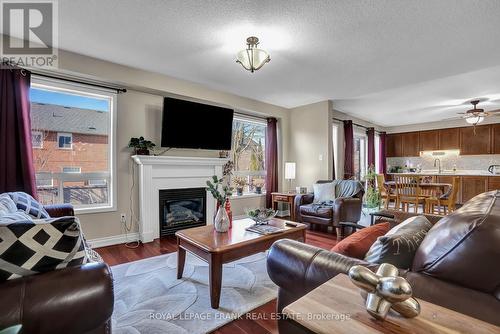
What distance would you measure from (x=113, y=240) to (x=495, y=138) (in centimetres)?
870

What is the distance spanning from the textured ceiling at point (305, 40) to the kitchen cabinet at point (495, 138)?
2.65 metres

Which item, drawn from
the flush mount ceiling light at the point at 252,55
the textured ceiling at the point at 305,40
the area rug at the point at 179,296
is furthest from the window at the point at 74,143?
the flush mount ceiling light at the point at 252,55

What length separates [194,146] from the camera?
3984 millimetres

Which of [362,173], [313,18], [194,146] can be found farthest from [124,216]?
[362,173]

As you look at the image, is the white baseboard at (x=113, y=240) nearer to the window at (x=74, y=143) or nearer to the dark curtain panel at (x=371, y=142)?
the window at (x=74, y=143)

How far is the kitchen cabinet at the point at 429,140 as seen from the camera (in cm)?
689

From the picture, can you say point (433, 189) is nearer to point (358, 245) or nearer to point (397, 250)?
point (358, 245)

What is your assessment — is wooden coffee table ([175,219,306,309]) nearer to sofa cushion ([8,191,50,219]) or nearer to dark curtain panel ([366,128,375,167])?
sofa cushion ([8,191,50,219])

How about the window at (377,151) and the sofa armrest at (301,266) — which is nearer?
the sofa armrest at (301,266)

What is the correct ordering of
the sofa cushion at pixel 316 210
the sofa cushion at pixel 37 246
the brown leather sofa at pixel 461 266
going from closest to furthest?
the brown leather sofa at pixel 461 266 → the sofa cushion at pixel 37 246 → the sofa cushion at pixel 316 210

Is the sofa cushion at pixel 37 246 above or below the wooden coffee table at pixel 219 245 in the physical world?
above

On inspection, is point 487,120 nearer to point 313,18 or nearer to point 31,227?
point 313,18

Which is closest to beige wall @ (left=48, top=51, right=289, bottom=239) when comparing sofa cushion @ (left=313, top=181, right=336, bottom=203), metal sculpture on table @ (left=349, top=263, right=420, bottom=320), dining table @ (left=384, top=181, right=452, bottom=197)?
sofa cushion @ (left=313, top=181, right=336, bottom=203)

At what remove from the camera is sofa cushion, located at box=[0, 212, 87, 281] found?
2.98 ft
